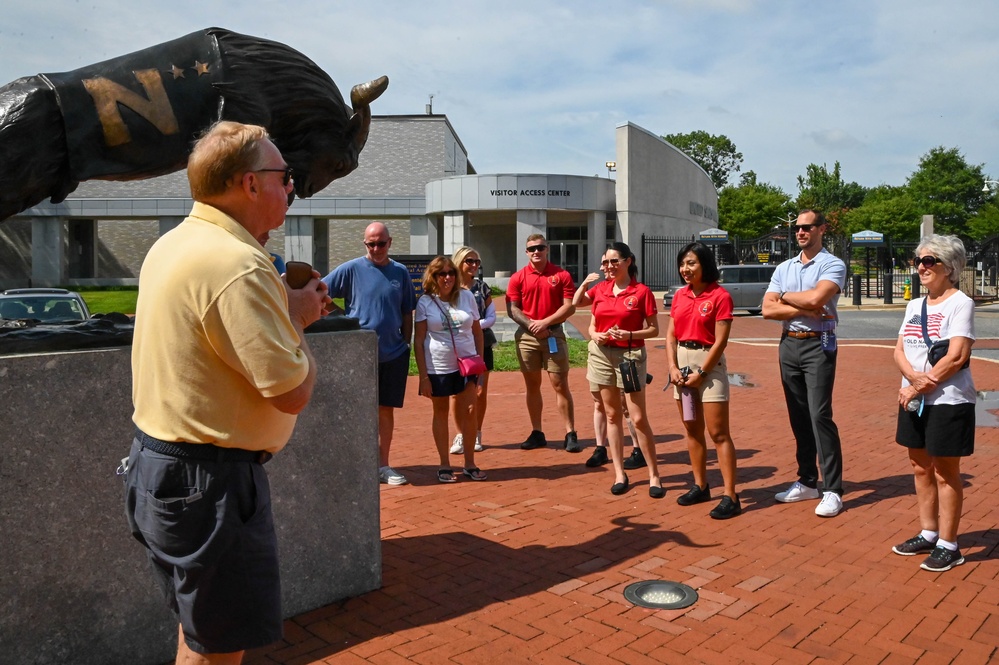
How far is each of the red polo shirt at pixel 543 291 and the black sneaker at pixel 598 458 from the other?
1291 millimetres

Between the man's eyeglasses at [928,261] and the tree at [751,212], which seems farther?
the tree at [751,212]

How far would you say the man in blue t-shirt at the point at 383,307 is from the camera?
20.4 feet

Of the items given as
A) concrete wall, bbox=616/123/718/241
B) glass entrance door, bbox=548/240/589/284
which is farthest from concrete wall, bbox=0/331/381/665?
glass entrance door, bbox=548/240/589/284

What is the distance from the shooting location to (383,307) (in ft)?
20.5

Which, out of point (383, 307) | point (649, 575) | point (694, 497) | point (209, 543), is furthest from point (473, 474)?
point (209, 543)

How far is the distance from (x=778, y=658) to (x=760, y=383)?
835 cm

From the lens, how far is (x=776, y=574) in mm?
4398

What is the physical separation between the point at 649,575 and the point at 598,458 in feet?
7.77

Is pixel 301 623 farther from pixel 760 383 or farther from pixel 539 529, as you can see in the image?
pixel 760 383

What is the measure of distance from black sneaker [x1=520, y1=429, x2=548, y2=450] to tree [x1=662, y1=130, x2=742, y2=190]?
9740cm

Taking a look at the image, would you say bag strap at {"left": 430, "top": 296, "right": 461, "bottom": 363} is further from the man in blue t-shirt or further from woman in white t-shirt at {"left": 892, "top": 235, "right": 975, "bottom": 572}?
woman in white t-shirt at {"left": 892, "top": 235, "right": 975, "bottom": 572}

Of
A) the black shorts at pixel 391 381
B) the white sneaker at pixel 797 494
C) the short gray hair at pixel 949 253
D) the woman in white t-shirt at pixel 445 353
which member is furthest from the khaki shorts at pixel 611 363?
the short gray hair at pixel 949 253

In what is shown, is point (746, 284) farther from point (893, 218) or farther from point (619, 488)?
point (893, 218)

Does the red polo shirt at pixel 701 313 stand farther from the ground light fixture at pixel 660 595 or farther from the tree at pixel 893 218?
the tree at pixel 893 218
